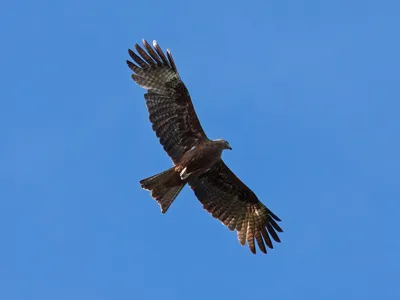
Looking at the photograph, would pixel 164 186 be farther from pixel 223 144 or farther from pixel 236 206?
pixel 236 206

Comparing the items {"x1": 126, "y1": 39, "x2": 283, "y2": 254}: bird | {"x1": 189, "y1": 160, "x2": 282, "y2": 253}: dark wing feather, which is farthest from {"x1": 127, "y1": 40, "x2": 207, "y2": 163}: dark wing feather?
{"x1": 189, "y1": 160, "x2": 282, "y2": 253}: dark wing feather

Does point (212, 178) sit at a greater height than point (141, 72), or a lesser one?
lesser

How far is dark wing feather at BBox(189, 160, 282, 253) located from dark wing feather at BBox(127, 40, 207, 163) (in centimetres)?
114

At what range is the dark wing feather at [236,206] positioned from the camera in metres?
23.7

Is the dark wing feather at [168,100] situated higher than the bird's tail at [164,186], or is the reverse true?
the dark wing feather at [168,100]

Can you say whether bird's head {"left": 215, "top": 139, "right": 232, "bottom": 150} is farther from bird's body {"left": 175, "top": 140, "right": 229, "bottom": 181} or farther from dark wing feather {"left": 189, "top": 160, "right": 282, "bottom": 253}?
dark wing feather {"left": 189, "top": 160, "right": 282, "bottom": 253}

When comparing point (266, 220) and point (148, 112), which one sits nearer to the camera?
point (148, 112)

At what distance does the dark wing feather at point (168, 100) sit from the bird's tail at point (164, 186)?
0.47 metres

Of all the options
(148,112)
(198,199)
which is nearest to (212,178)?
(198,199)

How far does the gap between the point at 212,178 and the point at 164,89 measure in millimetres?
2360

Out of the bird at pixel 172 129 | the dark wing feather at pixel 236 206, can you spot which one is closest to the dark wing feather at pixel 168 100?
the bird at pixel 172 129

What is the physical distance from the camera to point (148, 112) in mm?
22594

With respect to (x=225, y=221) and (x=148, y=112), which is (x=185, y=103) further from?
(x=225, y=221)

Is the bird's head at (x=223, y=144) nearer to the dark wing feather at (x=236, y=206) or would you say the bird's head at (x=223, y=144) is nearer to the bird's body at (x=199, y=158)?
the bird's body at (x=199, y=158)
